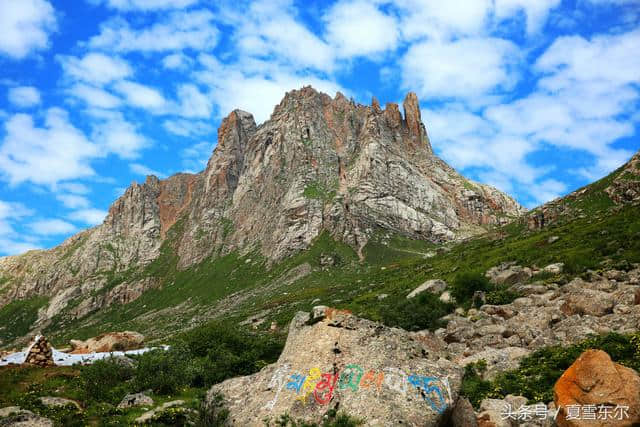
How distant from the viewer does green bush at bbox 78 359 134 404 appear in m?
28.3

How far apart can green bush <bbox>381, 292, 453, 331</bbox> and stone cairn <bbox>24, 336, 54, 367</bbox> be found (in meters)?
32.3

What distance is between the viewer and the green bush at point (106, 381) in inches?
1116

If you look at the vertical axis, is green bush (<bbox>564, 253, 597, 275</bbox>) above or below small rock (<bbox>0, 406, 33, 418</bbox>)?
above

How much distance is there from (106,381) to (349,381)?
64.0 ft

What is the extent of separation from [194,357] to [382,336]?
21.2 meters

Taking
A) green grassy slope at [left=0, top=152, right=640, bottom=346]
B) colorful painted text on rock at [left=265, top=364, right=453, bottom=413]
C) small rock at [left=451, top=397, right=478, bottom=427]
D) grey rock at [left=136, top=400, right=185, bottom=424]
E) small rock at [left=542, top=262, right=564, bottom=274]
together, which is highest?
green grassy slope at [left=0, top=152, right=640, bottom=346]

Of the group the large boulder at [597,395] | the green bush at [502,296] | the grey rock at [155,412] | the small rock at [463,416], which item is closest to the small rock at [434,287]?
the green bush at [502,296]

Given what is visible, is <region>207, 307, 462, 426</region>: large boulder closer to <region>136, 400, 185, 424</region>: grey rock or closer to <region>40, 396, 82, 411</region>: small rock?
<region>136, 400, 185, 424</region>: grey rock

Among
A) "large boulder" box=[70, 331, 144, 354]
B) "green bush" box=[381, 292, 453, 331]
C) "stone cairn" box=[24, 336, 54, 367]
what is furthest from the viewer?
"large boulder" box=[70, 331, 144, 354]

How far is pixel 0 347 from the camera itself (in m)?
186

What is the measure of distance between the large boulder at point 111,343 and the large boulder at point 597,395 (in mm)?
54251

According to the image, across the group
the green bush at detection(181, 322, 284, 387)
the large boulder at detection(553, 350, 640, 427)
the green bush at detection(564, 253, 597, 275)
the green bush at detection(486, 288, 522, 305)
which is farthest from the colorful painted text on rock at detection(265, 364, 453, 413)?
the green bush at detection(564, 253, 597, 275)

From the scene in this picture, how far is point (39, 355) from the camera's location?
120 feet
